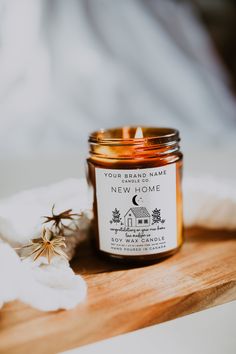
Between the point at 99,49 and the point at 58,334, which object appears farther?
the point at 99,49

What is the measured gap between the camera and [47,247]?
1.85 feet

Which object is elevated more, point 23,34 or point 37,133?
point 23,34

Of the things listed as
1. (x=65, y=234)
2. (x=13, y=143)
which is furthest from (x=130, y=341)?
(x=13, y=143)

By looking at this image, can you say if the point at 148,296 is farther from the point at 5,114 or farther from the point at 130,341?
the point at 5,114

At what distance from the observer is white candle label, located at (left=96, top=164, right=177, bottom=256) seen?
1.83 ft

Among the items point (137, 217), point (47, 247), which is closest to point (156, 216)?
point (137, 217)

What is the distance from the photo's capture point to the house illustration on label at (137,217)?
22.1 inches

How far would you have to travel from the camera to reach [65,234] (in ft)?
1.98

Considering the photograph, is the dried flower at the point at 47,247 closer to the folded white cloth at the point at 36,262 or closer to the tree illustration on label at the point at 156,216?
the folded white cloth at the point at 36,262

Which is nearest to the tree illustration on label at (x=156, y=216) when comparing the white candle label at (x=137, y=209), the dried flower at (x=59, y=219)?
the white candle label at (x=137, y=209)

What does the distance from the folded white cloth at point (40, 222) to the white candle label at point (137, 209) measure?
0.06 m

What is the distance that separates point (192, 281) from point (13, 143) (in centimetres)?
81

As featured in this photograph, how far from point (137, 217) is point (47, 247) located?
0.36ft

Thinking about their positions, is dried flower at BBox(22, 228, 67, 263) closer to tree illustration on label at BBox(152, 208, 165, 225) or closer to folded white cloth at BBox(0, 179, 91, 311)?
folded white cloth at BBox(0, 179, 91, 311)
